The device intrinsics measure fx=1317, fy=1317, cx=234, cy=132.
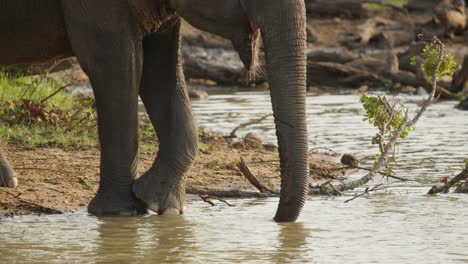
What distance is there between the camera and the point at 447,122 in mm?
14430

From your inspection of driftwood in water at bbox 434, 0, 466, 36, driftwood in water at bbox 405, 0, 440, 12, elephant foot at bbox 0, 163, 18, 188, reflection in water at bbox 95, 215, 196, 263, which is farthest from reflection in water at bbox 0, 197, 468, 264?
driftwood in water at bbox 405, 0, 440, 12

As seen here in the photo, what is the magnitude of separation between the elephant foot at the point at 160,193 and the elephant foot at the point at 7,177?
3.45 ft

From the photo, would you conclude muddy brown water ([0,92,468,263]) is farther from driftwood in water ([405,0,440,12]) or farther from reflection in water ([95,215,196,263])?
driftwood in water ([405,0,440,12])

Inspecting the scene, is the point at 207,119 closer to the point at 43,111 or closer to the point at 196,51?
the point at 43,111

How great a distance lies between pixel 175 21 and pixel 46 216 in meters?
1.59

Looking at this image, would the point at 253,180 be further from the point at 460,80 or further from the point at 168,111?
the point at 460,80

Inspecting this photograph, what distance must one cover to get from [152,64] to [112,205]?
104 cm

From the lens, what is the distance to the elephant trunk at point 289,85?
7.69 meters

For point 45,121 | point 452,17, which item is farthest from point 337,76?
point 45,121

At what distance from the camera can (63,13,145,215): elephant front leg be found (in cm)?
866

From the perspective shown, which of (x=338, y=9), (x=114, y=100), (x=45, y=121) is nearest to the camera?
(x=114, y=100)

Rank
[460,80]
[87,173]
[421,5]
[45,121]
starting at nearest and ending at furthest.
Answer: [87,173] < [45,121] < [460,80] < [421,5]

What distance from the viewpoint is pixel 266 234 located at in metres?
7.95

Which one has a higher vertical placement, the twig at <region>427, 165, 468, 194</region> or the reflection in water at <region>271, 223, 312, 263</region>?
the twig at <region>427, 165, 468, 194</region>
